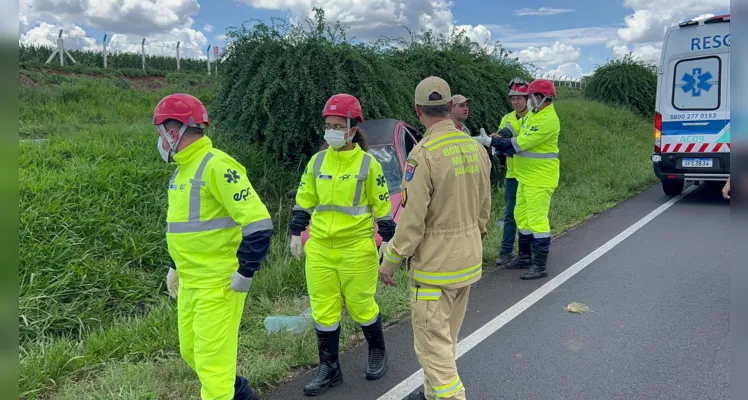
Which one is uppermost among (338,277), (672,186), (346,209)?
(346,209)

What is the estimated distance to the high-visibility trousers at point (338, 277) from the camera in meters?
3.68

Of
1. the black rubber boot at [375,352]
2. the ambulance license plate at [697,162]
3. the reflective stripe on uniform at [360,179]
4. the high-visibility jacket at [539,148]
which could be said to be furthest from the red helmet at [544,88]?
the ambulance license plate at [697,162]

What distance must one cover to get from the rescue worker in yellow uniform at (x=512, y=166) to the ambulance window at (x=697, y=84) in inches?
189

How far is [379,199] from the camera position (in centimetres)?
375

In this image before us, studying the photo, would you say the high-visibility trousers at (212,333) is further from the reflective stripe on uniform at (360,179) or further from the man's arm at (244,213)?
the reflective stripe on uniform at (360,179)

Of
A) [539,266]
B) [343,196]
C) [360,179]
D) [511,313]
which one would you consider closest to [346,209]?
[343,196]

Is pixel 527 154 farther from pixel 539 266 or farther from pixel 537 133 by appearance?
pixel 539 266

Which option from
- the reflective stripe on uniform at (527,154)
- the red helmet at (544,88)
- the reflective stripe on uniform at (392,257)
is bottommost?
the reflective stripe on uniform at (392,257)

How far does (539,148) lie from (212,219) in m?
4.07

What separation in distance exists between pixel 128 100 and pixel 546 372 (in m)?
15.6

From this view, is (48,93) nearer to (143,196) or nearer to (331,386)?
(143,196)

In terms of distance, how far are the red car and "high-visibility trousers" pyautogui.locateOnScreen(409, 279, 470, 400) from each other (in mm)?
3435

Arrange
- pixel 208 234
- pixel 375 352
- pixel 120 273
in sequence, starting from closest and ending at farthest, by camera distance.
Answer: pixel 208 234, pixel 375 352, pixel 120 273

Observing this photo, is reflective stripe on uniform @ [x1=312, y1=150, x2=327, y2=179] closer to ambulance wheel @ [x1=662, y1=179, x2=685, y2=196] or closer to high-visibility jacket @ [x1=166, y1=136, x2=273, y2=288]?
high-visibility jacket @ [x1=166, y1=136, x2=273, y2=288]
